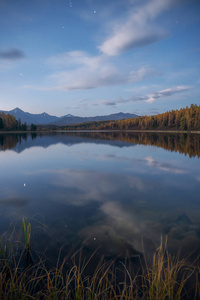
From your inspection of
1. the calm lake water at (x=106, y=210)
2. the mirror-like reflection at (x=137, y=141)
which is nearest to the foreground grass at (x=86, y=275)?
the calm lake water at (x=106, y=210)

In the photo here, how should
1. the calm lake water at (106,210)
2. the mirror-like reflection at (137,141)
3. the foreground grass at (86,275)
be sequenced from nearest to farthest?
the foreground grass at (86,275) → the calm lake water at (106,210) → the mirror-like reflection at (137,141)

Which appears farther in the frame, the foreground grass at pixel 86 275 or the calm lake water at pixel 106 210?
the calm lake water at pixel 106 210

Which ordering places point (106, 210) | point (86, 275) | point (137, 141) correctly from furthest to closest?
1. point (137, 141)
2. point (106, 210)
3. point (86, 275)

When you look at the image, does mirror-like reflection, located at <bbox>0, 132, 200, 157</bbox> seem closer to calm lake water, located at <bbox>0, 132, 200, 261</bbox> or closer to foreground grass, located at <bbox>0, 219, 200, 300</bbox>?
calm lake water, located at <bbox>0, 132, 200, 261</bbox>

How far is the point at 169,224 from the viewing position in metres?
10.1

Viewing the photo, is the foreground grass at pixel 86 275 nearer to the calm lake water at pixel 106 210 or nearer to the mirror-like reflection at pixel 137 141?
the calm lake water at pixel 106 210

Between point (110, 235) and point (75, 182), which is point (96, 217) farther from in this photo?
point (75, 182)

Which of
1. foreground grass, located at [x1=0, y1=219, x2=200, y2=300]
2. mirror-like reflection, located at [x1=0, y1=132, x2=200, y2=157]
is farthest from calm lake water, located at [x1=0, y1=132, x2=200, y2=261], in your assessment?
mirror-like reflection, located at [x1=0, y1=132, x2=200, y2=157]

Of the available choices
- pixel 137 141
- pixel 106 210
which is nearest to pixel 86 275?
pixel 106 210

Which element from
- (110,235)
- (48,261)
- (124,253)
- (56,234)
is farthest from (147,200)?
(48,261)

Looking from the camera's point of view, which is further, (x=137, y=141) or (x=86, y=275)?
(x=137, y=141)

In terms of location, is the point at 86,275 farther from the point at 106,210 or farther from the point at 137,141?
the point at 137,141

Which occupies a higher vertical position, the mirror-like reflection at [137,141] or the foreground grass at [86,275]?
the mirror-like reflection at [137,141]

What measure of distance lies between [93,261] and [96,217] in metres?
3.88
